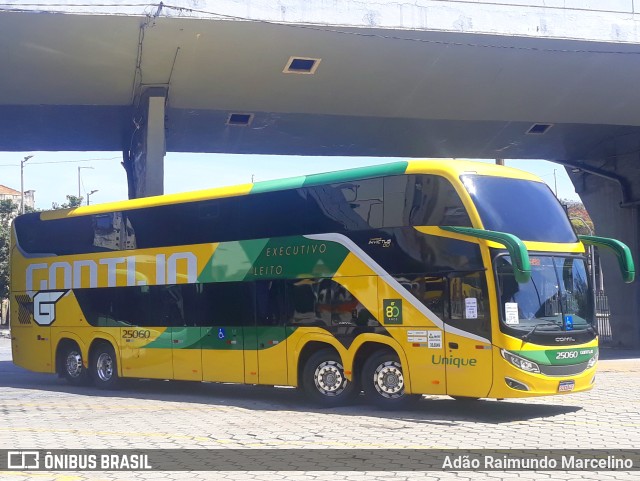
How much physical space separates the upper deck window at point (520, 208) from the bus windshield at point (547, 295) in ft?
1.42

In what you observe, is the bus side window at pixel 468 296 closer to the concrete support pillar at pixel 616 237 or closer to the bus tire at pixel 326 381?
the bus tire at pixel 326 381

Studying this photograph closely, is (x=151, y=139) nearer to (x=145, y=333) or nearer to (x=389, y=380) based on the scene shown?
(x=145, y=333)

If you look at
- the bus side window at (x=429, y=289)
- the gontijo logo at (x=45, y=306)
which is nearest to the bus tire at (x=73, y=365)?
the gontijo logo at (x=45, y=306)

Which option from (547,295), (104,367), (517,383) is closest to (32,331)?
(104,367)

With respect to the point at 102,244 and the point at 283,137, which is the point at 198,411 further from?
the point at 283,137

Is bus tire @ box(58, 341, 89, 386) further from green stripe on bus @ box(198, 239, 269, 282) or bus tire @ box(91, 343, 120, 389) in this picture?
green stripe on bus @ box(198, 239, 269, 282)

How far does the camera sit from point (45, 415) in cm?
1345

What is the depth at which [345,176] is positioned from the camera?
14.0 metres

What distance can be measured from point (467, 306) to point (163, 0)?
8.73m

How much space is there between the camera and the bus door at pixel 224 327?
15273mm

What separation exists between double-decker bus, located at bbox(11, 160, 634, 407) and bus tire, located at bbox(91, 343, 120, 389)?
0.05 m

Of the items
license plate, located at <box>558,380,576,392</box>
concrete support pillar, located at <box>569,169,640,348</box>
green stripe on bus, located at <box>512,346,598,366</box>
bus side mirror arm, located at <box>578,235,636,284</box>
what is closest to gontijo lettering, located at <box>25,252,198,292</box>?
green stripe on bus, located at <box>512,346,598,366</box>

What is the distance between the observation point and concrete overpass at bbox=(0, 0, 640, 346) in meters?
17.4

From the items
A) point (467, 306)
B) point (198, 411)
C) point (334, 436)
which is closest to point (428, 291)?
point (467, 306)
